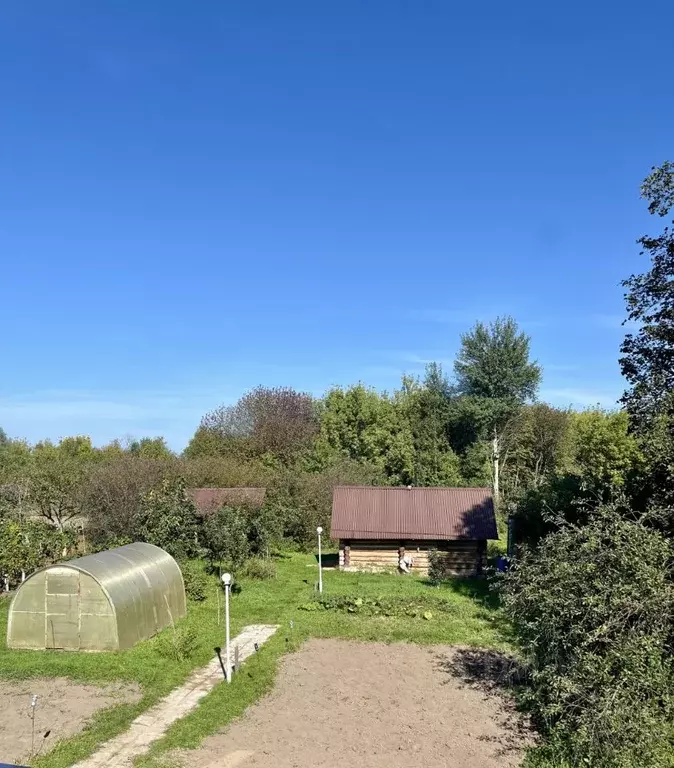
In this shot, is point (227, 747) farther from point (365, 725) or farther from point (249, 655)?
point (249, 655)

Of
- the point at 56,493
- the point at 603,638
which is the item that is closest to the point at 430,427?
the point at 56,493

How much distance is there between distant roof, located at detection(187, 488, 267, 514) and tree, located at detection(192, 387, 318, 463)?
16.9m

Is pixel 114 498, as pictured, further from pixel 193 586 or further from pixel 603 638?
pixel 603 638

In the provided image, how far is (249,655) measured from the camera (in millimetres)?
17016

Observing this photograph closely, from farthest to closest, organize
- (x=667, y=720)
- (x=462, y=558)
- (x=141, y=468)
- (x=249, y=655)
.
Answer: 1. (x=141, y=468)
2. (x=462, y=558)
3. (x=249, y=655)
4. (x=667, y=720)

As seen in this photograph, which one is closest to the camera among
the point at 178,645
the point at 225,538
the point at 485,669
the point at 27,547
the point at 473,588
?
the point at 485,669

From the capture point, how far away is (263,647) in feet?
58.3

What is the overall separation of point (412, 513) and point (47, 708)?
2073 cm

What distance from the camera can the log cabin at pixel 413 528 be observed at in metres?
30.4

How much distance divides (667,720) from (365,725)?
18.0 feet

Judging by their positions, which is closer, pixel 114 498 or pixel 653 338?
pixel 653 338

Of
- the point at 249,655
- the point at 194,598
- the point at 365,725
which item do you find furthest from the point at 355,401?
the point at 365,725

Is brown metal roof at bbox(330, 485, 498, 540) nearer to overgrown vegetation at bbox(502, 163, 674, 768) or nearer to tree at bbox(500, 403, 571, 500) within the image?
overgrown vegetation at bbox(502, 163, 674, 768)

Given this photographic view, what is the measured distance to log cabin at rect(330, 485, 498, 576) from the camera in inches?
1198
